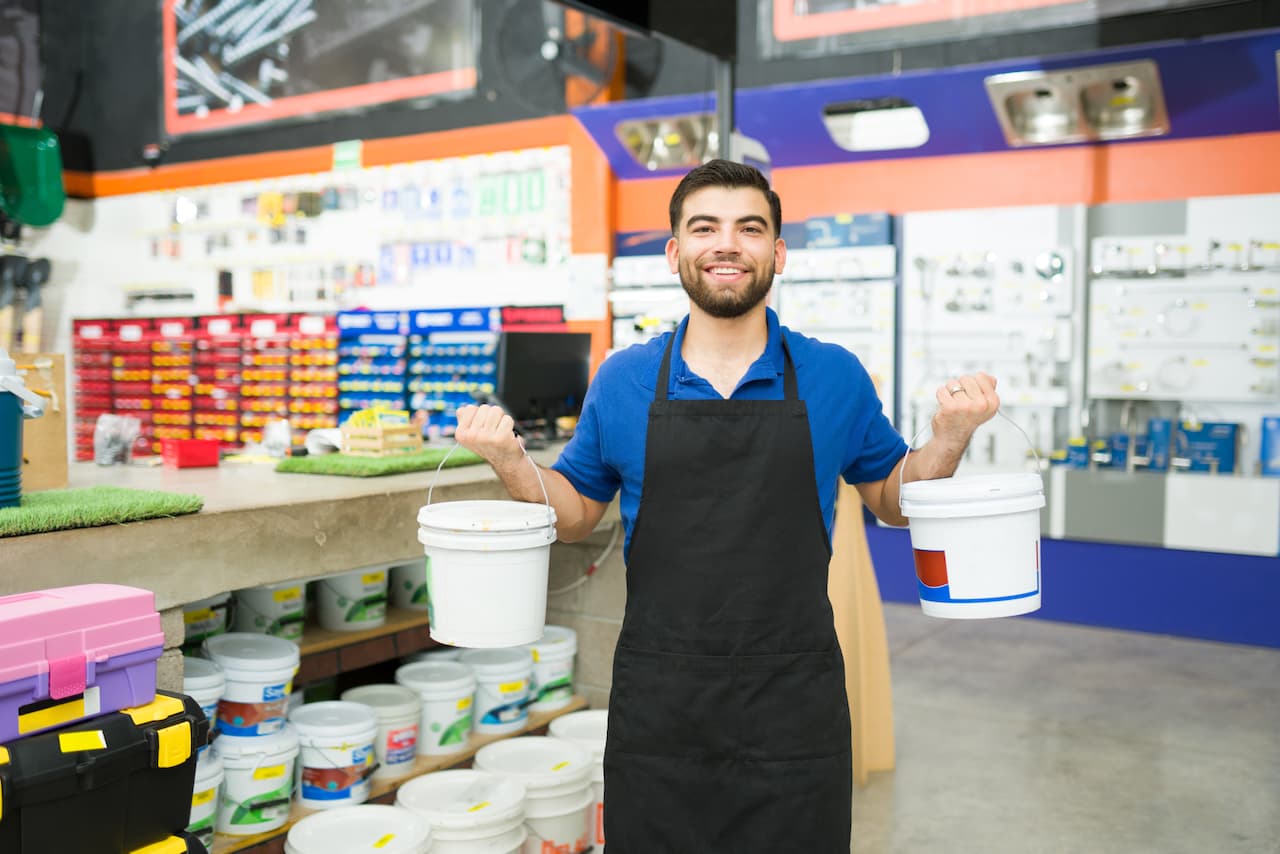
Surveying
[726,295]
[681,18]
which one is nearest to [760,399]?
[726,295]

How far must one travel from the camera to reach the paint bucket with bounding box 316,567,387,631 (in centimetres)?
331

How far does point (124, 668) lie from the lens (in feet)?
5.87

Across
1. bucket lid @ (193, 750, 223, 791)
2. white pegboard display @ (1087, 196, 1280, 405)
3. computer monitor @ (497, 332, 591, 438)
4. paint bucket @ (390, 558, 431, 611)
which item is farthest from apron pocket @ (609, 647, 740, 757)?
white pegboard display @ (1087, 196, 1280, 405)

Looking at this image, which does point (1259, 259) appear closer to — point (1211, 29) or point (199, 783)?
point (1211, 29)

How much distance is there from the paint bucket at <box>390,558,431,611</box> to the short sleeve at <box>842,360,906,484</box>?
6.58ft

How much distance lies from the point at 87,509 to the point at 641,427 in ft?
3.62

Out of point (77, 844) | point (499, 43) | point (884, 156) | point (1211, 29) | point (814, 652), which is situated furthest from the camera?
point (499, 43)

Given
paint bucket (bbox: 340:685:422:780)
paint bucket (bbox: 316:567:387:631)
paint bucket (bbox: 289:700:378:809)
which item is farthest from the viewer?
paint bucket (bbox: 316:567:387:631)

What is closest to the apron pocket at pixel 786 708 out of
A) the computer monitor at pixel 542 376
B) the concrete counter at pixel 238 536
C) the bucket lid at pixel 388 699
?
the concrete counter at pixel 238 536

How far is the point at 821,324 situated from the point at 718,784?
17.2 ft

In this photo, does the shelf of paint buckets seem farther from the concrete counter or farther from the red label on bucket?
the red label on bucket

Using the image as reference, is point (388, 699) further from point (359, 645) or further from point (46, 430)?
point (46, 430)

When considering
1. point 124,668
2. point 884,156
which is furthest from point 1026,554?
point 884,156

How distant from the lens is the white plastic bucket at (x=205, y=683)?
253 cm
